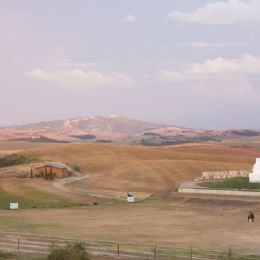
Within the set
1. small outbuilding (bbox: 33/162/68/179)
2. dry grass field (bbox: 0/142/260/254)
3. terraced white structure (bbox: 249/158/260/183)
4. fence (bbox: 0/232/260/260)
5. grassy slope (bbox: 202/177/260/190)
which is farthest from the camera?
small outbuilding (bbox: 33/162/68/179)

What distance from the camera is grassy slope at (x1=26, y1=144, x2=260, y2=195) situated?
Result: 87.2 m

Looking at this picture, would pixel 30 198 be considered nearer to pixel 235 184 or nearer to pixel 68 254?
pixel 235 184

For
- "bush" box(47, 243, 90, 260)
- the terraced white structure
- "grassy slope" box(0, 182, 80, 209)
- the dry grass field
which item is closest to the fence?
the dry grass field

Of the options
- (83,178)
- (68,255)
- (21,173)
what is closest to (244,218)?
(68,255)

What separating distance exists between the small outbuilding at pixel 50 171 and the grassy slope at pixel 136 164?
5.03 m

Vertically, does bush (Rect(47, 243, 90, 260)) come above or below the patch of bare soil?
above

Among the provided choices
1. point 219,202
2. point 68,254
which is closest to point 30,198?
point 219,202

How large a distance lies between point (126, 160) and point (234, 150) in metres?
40.5

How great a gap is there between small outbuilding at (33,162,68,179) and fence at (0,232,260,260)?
55.4 m

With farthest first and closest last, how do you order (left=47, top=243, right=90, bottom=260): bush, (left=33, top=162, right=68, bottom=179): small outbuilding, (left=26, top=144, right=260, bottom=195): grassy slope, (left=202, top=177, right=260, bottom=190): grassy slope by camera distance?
(left=33, top=162, right=68, bottom=179): small outbuilding < (left=26, top=144, right=260, bottom=195): grassy slope < (left=202, top=177, right=260, bottom=190): grassy slope < (left=47, top=243, right=90, bottom=260): bush

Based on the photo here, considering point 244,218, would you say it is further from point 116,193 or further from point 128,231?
point 116,193

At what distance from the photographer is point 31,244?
3712 centimetres

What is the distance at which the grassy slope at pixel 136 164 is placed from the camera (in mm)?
87188

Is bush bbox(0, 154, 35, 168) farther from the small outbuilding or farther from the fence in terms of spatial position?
the fence
